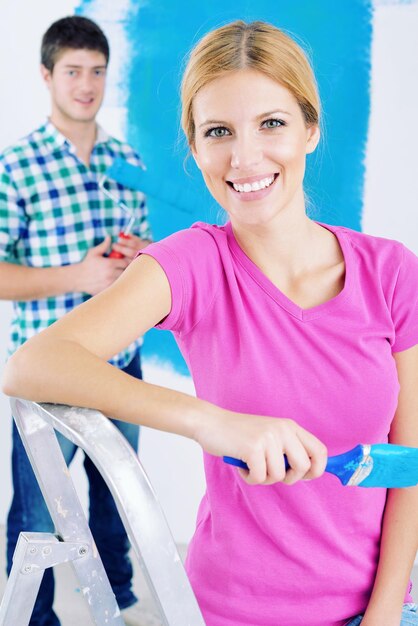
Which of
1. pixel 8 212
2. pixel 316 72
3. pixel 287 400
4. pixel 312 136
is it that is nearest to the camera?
pixel 287 400

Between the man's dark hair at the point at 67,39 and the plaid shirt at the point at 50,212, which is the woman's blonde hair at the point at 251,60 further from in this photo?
the man's dark hair at the point at 67,39

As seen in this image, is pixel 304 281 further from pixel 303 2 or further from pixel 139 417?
pixel 303 2

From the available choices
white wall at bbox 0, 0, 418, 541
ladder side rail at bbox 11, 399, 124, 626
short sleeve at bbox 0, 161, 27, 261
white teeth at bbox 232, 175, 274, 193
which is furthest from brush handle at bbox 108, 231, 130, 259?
ladder side rail at bbox 11, 399, 124, 626

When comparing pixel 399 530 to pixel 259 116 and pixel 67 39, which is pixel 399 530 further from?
pixel 67 39

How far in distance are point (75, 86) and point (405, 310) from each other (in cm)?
151

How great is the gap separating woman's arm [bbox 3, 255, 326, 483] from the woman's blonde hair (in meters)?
0.28

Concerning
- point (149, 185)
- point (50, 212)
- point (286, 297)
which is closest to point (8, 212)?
point (50, 212)

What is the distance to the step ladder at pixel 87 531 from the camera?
0.71m

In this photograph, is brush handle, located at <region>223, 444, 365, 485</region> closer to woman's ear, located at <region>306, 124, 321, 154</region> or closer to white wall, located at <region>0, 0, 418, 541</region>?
woman's ear, located at <region>306, 124, 321, 154</region>

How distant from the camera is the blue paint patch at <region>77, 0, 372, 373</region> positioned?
8.64 ft

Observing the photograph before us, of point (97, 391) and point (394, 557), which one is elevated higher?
point (97, 391)

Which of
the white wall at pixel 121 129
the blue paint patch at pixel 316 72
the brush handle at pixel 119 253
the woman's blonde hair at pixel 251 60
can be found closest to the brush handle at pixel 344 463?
the woman's blonde hair at pixel 251 60

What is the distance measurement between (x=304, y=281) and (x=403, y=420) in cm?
23

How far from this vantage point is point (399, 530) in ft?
3.67
